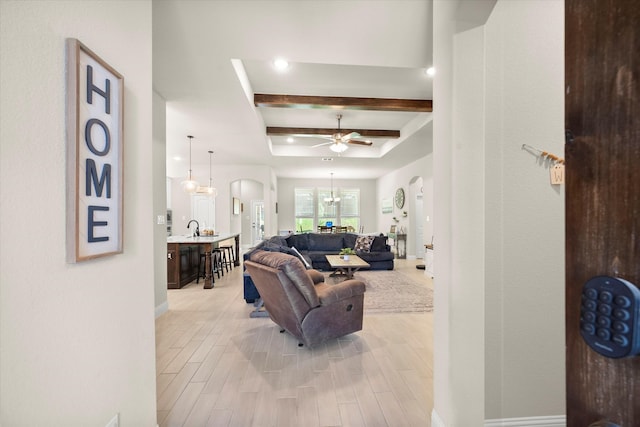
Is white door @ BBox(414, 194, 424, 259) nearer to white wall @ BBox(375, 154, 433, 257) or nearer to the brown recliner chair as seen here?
white wall @ BBox(375, 154, 433, 257)

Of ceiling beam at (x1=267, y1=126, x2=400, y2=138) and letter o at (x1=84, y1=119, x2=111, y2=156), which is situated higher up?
ceiling beam at (x1=267, y1=126, x2=400, y2=138)

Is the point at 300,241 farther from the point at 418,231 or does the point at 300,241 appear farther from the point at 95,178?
the point at 95,178

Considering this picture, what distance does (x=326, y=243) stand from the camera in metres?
7.29

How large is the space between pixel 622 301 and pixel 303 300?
2.33 metres

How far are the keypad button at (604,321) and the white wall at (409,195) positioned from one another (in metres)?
6.65

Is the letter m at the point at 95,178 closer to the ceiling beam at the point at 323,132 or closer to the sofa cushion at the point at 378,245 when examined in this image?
the ceiling beam at the point at 323,132

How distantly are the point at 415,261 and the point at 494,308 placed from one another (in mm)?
6581

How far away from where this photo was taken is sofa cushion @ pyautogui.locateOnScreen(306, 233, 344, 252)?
726 cm

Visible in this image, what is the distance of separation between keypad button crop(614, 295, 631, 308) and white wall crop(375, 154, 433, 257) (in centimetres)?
668

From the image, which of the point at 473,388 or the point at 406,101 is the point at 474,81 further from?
the point at 406,101

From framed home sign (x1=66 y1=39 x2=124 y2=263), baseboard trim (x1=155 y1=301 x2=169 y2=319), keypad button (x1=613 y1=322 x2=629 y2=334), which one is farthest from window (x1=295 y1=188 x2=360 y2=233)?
keypad button (x1=613 y1=322 x2=629 y2=334)

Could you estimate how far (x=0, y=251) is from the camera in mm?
826

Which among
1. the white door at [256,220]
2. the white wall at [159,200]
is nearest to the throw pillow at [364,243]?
the white wall at [159,200]

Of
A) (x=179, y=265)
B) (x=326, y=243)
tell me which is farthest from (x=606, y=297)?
(x=326, y=243)
